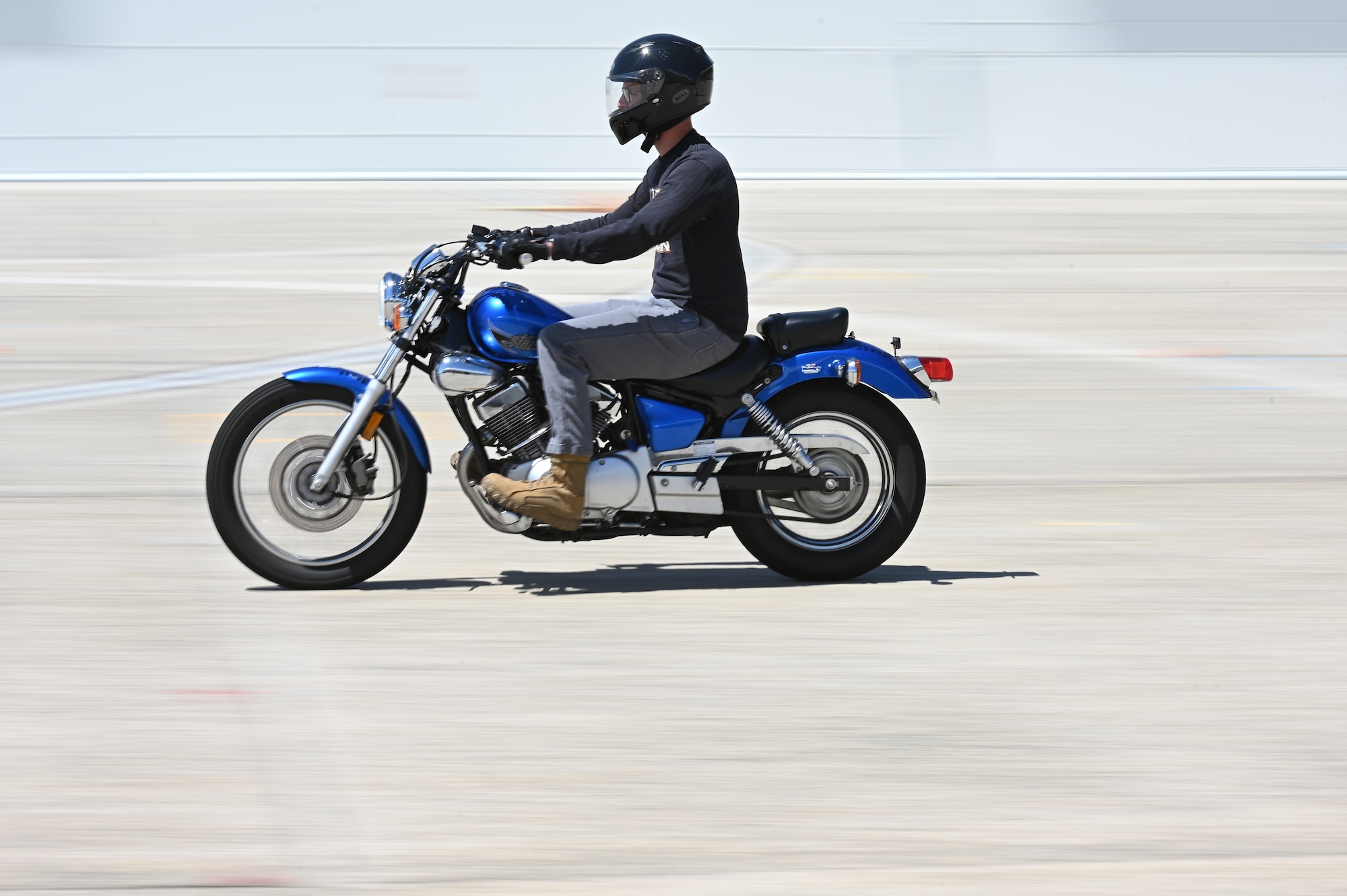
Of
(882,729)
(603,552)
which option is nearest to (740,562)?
(603,552)

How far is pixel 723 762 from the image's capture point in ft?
16.1

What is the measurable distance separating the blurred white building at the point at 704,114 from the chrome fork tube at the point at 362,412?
18.7m

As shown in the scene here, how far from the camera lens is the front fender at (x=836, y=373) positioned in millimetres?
6742

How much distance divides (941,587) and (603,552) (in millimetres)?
1396

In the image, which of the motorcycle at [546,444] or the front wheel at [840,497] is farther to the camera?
the front wheel at [840,497]

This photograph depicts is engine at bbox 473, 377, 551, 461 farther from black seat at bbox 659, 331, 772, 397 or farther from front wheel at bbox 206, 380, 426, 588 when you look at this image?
black seat at bbox 659, 331, 772, 397

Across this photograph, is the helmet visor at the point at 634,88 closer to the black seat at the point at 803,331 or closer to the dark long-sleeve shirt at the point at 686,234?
the dark long-sleeve shirt at the point at 686,234

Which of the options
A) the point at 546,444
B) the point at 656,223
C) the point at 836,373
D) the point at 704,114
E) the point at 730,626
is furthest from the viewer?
the point at 704,114

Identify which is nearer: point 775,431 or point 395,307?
point 395,307

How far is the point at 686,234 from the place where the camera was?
6.64 metres

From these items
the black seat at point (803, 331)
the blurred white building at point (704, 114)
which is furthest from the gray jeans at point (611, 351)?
the blurred white building at point (704, 114)

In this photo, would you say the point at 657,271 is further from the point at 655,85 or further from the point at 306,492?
the point at 306,492

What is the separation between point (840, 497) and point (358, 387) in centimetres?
175

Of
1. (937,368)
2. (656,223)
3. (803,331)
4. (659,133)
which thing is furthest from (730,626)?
(659,133)
